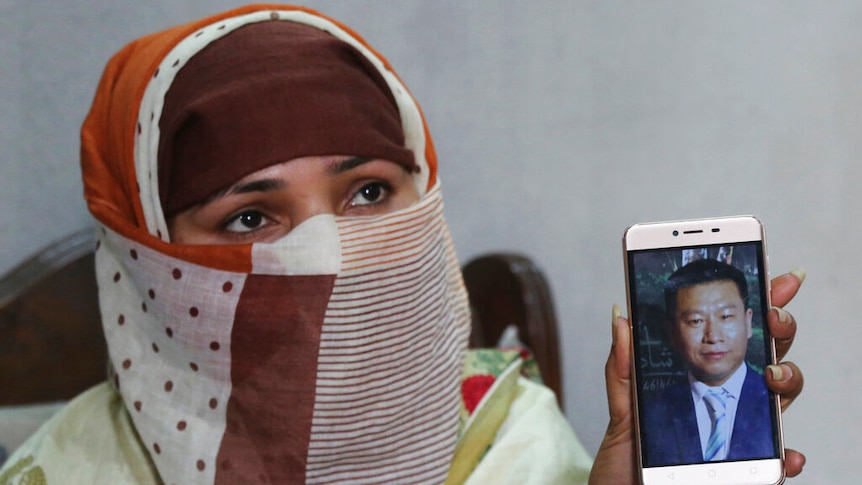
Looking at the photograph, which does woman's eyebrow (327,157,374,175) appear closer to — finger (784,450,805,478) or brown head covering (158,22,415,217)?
brown head covering (158,22,415,217)

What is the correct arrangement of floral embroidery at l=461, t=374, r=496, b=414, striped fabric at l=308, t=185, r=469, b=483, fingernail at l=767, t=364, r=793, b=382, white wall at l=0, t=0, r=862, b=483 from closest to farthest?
fingernail at l=767, t=364, r=793, b=382 → striped fabric at l=308, t=185, r=469, b=483 → floral embroidery at l=461, t=374, r=496, b=414 → white wall at l=0, t=0, r=862, b=483

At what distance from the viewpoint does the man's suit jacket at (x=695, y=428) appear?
Answer: 55cm

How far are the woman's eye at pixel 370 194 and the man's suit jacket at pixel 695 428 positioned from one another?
1.22 ft

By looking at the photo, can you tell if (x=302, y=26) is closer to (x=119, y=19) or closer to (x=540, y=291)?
(x=119, y=19)

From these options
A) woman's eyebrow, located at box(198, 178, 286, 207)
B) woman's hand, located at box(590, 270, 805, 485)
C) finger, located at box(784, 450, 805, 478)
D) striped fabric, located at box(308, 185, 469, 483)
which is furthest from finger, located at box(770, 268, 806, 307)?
woman's eyebrow, located at box(198, 178, 286, 207)

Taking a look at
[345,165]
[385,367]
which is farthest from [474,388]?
[345,165]

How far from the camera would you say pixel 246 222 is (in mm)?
800

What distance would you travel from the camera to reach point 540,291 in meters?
1.13

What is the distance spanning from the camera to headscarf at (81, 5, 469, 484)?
2.46 ft

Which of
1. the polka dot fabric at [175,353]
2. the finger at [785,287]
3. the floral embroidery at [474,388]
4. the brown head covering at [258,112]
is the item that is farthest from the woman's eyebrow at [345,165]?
the finger at [785,287]

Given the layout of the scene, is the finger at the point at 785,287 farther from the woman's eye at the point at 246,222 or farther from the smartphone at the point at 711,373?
the woman's eye at the point at 246,222

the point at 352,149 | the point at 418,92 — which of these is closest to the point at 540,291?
the point at 418,92

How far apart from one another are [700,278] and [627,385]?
93 mm

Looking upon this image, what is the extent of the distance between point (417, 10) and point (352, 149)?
42cm
